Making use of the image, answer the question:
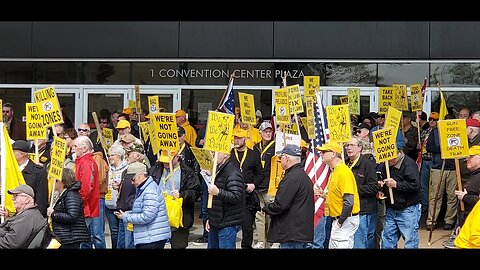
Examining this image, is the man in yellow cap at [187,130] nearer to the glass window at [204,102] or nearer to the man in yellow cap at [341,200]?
the glass window at [204,102]

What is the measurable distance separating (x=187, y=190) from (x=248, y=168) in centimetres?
168

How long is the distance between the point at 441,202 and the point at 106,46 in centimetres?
792

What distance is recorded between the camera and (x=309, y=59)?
1759cm

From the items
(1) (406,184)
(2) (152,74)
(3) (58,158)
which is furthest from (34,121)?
(2) (152,74)

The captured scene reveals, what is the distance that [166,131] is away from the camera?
34.8 feet

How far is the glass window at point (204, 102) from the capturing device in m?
17.8

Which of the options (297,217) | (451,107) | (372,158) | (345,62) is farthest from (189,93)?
(297,217)

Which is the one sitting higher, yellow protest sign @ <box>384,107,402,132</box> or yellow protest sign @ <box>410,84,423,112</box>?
yellow protest sign @ <box>410,84,423,112</box>

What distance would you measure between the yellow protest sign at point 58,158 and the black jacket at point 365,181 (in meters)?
3.50

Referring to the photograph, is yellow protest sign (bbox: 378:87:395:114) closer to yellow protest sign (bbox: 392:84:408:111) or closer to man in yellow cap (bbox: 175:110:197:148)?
yellow protest sign (bbox: 392:84:408:111)

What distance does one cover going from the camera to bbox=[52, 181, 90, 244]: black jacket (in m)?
8.92

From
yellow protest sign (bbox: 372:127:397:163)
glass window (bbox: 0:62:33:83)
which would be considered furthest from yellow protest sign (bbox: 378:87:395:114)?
glass window (bbox: 0:62:33:83)

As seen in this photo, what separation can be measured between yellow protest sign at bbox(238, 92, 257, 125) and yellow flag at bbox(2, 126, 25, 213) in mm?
4307

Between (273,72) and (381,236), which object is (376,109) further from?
(381,236)
